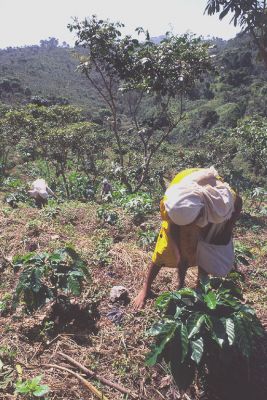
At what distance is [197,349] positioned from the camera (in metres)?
1.91

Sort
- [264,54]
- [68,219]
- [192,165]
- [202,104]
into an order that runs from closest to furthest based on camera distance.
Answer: [68,219] → [264,54] → [192,165] → [202,104]

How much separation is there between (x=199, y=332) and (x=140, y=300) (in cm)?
95

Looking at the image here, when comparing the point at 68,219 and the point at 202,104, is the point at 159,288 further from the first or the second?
the point at 202,104

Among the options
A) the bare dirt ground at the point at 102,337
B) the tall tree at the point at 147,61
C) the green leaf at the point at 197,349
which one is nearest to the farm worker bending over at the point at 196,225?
the bare dirt ground at the point at 102,337

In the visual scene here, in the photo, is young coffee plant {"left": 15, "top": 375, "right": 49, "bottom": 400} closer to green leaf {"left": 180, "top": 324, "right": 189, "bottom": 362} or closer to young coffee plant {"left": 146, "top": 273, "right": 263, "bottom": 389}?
young coffee plant {"left": 146, "top": 273, "right": 263, "bottom": 389}

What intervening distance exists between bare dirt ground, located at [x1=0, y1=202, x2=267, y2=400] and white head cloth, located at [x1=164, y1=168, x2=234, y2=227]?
808 millimetres

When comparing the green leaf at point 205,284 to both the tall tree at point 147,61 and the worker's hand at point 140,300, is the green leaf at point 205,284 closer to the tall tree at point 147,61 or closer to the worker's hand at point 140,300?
the worker's hand at point 140,300

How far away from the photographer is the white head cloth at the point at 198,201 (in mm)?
2359

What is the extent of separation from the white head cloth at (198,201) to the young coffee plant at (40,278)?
0.77m

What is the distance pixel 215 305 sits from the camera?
6.55 feet

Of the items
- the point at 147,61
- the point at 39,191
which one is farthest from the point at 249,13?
the point at 39,191

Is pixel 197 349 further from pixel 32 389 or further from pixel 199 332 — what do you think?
pixel 32 389

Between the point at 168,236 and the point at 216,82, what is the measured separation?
169 ft

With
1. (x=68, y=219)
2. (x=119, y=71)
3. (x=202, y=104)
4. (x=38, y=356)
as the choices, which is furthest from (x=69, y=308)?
(x=202, y=104)
